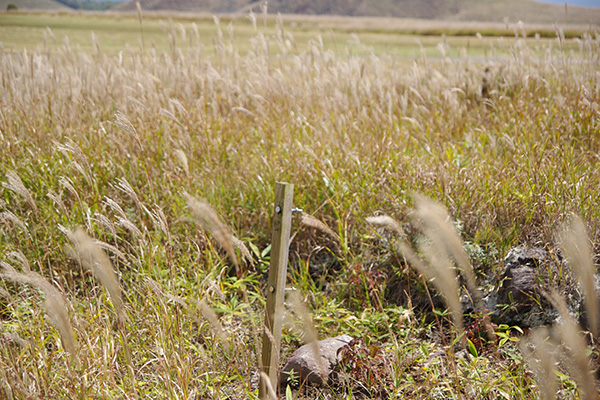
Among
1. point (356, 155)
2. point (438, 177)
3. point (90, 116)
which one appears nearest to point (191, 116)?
point (90, 116)

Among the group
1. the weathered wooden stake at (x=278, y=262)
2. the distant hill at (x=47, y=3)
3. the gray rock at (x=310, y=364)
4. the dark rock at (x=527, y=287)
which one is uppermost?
the distant hill at (x=47, y=3)

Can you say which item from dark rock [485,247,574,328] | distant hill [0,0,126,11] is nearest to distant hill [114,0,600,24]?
distant hill [0,0,126,11]

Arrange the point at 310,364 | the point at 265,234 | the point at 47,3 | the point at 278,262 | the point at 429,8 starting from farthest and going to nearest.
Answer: the point at 47,3
the point at 429,8
the point at 265,234
the point at 310,364
the point at 278,262

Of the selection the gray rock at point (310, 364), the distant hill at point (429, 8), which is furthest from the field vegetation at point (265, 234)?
the distant hill at point (429, 8)

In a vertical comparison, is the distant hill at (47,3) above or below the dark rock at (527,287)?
above

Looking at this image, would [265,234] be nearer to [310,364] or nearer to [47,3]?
[310,364]

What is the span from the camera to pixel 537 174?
2900mm

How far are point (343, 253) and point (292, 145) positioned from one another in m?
1.16

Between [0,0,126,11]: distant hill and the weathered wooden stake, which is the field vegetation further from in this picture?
[0,0,126,11]: distant hill

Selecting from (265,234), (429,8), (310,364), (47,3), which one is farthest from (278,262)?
(47,3)

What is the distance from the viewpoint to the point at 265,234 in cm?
334

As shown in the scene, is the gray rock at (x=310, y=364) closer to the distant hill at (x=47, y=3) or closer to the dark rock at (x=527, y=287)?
the dark rock at (x=527, y=287)

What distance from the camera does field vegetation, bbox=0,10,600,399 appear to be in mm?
1896

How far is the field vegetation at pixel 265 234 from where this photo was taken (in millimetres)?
1896
